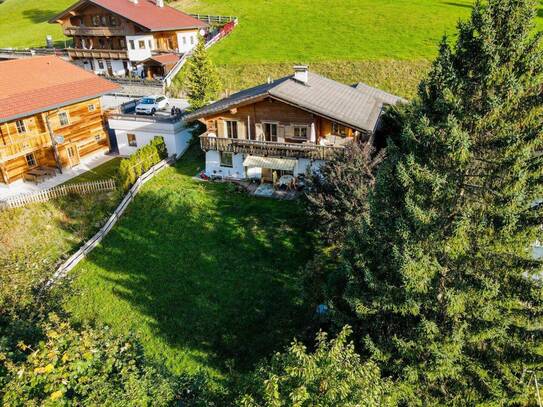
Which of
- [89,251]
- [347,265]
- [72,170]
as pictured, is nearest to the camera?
[347,265]

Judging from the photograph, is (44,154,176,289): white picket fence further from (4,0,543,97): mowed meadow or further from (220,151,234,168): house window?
(4,0,543,97): mowed meadow

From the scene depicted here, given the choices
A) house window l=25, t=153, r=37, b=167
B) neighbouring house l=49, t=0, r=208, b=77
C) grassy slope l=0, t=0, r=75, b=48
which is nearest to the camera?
house window l=25, t=153, r=37, b=167

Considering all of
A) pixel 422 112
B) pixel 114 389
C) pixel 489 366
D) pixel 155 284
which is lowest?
pixel 155 284

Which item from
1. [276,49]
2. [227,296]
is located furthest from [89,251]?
[276,49]

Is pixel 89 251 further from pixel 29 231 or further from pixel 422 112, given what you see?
pixel 422 112

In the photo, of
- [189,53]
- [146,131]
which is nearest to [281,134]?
[146,131]

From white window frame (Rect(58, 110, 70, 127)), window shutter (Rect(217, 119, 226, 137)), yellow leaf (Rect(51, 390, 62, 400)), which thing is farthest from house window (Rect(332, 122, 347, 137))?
yellow leaf (Rect(51, 390, 62, 400))
